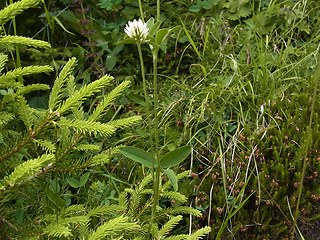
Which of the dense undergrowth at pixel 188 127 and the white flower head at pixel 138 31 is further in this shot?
the dense undergrowth at pixel 188 127

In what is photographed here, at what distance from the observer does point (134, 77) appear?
2.94 m

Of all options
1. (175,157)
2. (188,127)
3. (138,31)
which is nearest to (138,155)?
(175,157)

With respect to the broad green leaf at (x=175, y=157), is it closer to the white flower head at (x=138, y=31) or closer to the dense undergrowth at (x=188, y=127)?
the dense undergrowth at (x=188, y=127)

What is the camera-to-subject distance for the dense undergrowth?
151cm

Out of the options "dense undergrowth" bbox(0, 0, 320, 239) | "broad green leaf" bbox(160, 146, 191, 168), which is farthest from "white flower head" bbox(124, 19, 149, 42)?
"broad green leaf" bbox(160, 146, 191, 168)

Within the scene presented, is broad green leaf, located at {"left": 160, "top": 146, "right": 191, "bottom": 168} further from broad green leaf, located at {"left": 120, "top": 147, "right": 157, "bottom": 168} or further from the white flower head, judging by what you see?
the white flower head

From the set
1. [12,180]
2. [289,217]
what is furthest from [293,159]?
[12,180]

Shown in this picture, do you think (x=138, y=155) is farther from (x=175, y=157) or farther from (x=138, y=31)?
(x=138, y=31)

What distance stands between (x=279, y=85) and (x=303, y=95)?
0.74ft

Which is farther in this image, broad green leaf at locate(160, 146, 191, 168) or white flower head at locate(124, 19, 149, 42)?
broad green leaf at locate(160, 146, 191, 168)

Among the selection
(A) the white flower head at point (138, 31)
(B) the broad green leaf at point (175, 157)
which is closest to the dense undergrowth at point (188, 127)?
(B) the broad green leaf at point (175, 157)

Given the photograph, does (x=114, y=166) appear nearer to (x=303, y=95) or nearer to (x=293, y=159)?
(x=293, y=159)

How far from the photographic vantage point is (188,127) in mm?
2486

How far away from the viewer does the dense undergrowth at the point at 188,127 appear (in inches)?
59.3
